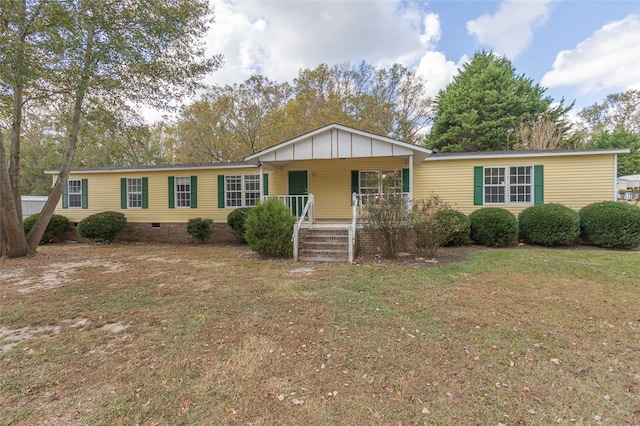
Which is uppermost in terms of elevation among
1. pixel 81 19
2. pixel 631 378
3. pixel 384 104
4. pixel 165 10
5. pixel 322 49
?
pixel 322 49

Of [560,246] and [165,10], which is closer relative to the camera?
[165,10]

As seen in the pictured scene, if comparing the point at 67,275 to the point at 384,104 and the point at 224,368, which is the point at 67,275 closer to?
the point at 224,368

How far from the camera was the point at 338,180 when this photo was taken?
11531 mm

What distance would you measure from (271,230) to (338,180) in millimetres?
4420

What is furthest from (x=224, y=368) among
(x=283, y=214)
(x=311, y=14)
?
(x=311, y=14)

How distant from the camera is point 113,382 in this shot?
99.3 inches

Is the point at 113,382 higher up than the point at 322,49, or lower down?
lower down

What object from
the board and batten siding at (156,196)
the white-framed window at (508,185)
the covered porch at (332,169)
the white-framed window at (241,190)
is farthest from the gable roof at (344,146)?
the board and batten siding at (156,196)

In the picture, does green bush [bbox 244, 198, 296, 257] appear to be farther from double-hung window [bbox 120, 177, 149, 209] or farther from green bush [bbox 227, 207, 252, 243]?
double-hung window [bbox 120, 177, 149, 209]

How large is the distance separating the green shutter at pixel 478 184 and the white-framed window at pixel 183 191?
11.0 metres

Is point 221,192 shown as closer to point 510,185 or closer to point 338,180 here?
point 338,180

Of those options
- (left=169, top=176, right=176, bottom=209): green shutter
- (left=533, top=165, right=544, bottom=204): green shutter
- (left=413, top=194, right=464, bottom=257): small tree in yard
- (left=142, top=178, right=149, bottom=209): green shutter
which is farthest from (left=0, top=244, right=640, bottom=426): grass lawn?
(left=142, top=178, right=149, bottom=209): green shutter

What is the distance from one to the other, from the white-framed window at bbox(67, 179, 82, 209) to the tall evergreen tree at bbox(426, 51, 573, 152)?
22159 millimetres

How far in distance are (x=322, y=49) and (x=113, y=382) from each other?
778 inches
